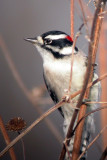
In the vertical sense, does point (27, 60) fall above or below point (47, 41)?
below

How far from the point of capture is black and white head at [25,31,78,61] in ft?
7.27

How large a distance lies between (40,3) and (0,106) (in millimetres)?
1579

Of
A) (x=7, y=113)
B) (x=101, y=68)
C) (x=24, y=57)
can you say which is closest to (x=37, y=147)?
(x=7, y=113)

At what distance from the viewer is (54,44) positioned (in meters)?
2.25

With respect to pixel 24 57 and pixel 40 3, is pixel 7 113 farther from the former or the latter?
pixel 40 3

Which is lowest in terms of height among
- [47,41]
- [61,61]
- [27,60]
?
[27,60]

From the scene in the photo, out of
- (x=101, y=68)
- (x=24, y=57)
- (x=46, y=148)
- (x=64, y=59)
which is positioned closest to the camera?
(x=101, y=68)

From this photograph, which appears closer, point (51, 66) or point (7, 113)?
point (51, 66)

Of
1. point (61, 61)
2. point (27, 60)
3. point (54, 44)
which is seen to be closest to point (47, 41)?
point (54, 44)

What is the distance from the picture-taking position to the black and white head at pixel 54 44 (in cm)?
221

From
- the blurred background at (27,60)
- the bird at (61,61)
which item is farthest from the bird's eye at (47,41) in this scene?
the blurred background at (27,60)

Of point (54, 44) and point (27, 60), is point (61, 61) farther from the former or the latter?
point (27, 60)

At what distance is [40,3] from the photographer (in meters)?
4.68

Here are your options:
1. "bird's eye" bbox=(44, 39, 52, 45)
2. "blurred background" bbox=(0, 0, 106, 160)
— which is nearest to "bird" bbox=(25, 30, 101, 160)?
"bird's eye" bbox=(44, 39, 52, 45)
